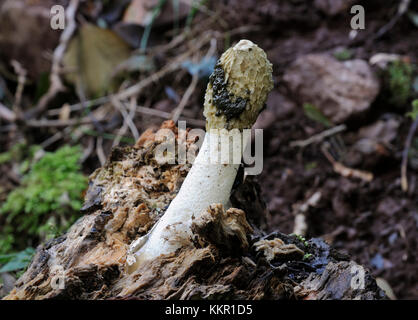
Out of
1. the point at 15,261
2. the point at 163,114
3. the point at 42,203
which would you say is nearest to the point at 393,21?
the point at 163,114

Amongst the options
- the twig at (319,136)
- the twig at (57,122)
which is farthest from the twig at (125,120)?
the twig at (319,136)

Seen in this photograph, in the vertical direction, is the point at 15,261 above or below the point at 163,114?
below

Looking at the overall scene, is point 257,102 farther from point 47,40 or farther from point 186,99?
point 47,40

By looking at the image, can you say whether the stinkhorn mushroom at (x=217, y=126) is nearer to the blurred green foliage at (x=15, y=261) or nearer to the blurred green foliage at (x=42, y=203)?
the blurred green foliage at (x=15, y=261)

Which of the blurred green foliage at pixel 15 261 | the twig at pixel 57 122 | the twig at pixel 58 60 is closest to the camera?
the blurred green foliage at pixel 15 261

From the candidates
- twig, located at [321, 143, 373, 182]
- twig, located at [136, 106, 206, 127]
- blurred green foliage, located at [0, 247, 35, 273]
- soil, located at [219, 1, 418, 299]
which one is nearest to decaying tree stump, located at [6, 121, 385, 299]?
blurred green foliage, located at [0, 247, 35, 273]

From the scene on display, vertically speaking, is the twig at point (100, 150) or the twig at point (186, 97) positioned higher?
the twig at point (186, 97)

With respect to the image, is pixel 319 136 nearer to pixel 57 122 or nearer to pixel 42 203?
pixel 42 203
